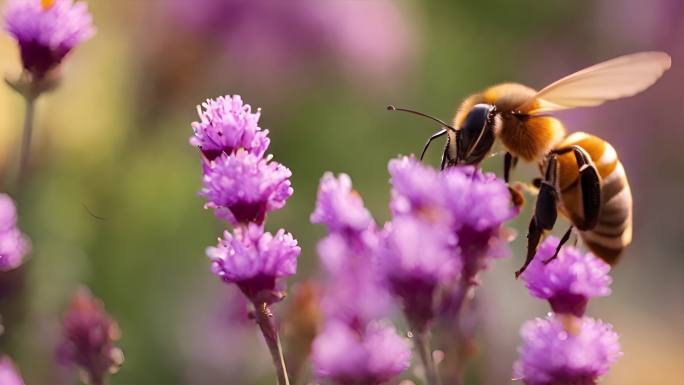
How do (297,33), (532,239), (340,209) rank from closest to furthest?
(340,209)
(532,239)
(297,33)

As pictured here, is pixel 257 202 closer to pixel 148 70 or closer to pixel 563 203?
pixel 563 203

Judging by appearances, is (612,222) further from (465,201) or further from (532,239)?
(465,201)

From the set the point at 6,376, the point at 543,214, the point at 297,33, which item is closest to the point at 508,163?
the point at 543,214

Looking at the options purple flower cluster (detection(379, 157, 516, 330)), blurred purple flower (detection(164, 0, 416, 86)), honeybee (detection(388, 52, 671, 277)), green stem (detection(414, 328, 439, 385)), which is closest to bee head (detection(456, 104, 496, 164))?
honeybee (detection(388, 52, 671, 277))

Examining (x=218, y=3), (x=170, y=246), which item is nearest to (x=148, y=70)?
(x=218, y=3)

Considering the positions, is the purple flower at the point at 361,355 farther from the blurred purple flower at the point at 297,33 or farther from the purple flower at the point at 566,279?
the blurred purple flower at the point at 297,33

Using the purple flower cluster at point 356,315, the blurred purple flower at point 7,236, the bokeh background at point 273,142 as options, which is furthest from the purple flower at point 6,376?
the bokeh background at point 273,142
